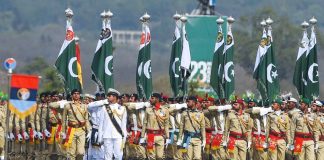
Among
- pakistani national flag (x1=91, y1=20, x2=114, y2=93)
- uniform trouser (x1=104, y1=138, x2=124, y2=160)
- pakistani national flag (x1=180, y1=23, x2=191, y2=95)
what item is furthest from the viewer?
pakistani national flag (x1=180, y1=23, x2=191, y2=95)

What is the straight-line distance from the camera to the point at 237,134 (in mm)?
39094

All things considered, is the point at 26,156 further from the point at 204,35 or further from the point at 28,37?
the point at 28,37

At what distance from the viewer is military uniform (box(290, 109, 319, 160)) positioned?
38.6 metres

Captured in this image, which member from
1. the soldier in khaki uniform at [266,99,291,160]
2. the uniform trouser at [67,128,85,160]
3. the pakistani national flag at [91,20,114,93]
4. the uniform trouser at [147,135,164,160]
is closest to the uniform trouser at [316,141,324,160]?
the soldier in khaki uniform at [266,99,291,160]

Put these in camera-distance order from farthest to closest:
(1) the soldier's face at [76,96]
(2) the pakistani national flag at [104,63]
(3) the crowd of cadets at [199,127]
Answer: (3) the crowd of cadets at [199,127] → (2) the pakistani national flag at [104,63] → (1) the soldier's face at [76,96]

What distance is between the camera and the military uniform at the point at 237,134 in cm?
3894

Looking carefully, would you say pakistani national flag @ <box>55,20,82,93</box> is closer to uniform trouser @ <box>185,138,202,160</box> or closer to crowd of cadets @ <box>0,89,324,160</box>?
crowd of cadets @ <box>0,89,324,160</box>

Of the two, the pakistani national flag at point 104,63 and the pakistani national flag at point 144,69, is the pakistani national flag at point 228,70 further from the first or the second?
the pakistani national flag at point 104,63

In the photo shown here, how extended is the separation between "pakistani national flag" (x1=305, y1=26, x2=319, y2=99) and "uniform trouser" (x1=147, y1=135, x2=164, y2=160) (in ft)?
13.9

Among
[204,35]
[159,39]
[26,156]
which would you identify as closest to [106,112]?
[26,156]

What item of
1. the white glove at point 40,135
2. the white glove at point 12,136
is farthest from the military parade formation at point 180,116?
the white glove at point 12,136

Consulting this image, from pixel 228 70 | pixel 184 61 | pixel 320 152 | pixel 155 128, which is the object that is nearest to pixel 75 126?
pixel 155 128

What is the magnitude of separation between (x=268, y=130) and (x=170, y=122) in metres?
2.83

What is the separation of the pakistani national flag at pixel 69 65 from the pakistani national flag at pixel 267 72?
15.2 ft
